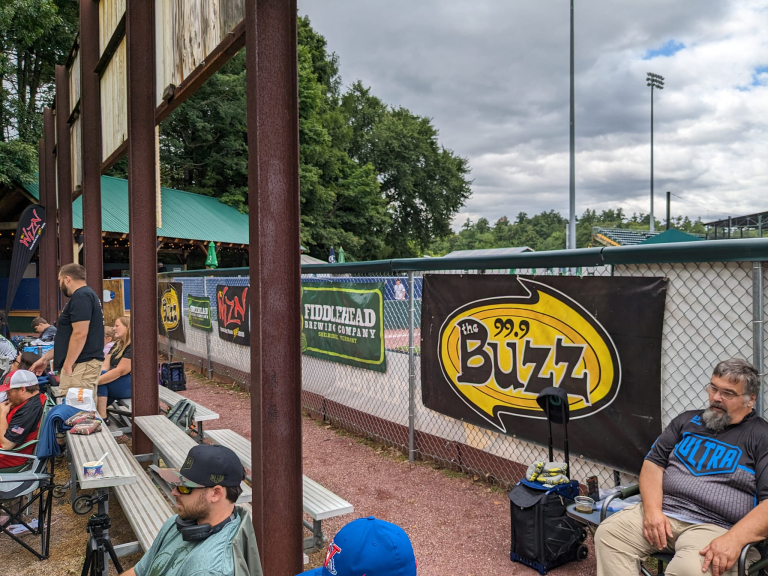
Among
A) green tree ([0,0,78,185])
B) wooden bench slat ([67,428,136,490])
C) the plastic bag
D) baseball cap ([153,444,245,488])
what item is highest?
green tree ([0,0,78,185])

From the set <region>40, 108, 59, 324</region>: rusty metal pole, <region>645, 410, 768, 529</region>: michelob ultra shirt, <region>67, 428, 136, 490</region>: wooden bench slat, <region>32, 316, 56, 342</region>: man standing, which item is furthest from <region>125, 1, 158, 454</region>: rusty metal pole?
<region>40, 108, 59, 324</region>: rusty metal pole

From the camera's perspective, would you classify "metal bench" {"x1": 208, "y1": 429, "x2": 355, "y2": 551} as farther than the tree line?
No

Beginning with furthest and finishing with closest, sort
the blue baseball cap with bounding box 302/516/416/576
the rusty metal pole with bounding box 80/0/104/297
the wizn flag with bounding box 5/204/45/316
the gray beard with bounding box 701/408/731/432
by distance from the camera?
the wizn flag with bounding box 5/204/45/316 < the rusty metal pole with bounding box 80/0/104/297 < the gray beard with bounding box 701/408/731/432 < the blue baseball cap with bounding box 302/516/416/576

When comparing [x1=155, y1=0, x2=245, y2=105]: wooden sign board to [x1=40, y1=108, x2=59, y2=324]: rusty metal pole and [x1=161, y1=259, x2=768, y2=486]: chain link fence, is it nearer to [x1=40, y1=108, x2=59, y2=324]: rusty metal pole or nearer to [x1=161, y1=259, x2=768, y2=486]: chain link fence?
[x1=161, y1=259, x2=768, y2=486]: chain link fence

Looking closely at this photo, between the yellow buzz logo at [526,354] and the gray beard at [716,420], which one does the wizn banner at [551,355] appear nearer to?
the yellow buzz logo at [526,354]

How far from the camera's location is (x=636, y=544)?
3.03m

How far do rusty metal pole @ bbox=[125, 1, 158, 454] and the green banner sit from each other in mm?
5464

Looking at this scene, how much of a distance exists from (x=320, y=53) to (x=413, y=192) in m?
14.7

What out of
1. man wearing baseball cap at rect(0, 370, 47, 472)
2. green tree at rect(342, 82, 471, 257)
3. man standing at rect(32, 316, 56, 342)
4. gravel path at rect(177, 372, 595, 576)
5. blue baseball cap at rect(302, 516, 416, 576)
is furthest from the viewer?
green tree at rect(342, 82, 471, 257)

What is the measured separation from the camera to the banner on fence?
9.65 metres

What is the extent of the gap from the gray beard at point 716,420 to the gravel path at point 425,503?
1351 millimetres

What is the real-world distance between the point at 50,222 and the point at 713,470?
55.4ft

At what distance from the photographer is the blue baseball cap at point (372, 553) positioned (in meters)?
1.57

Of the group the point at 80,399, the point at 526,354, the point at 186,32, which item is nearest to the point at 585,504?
the point at 526,354
